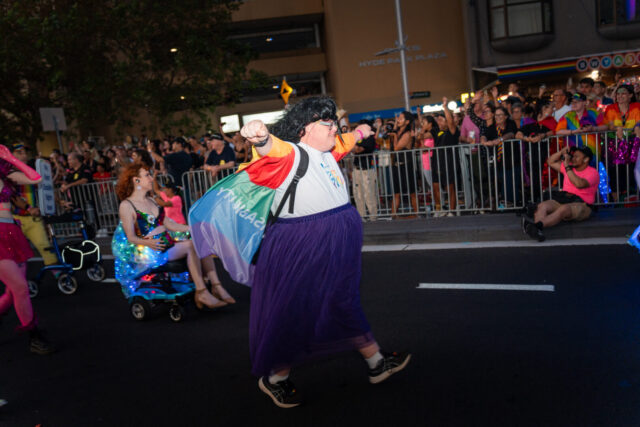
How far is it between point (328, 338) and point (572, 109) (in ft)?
23.1

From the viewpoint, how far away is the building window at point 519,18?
24938 millimetres

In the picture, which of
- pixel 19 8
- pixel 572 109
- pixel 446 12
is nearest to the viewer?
pixel 572 109

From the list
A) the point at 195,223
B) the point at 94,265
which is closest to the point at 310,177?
the point at 195,223

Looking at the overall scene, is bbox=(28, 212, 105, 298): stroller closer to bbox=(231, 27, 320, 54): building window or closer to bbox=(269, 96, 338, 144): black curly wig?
bbox=(269, 96, 338, 144): black curly wig

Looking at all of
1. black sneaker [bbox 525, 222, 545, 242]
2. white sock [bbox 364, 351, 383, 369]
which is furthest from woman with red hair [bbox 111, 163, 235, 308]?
black sneaker [bbox 525, 222, 545, 242]

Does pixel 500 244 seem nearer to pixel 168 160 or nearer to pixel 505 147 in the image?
pixel 505 147

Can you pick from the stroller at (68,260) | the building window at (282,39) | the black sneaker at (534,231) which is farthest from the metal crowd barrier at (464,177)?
the building window at (282,39)

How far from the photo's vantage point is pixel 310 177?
3287 millimetres

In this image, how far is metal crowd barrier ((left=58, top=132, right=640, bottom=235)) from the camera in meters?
7.87

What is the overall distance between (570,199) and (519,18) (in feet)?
69.0

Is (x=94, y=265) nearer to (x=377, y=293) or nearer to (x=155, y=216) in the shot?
(x=155, y=216)

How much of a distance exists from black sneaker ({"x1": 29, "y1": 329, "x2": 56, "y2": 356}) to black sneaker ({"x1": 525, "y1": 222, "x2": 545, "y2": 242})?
18.7 ft

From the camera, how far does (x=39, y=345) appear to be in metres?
4.97

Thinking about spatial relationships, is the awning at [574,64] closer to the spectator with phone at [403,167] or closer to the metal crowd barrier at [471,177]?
the metal crowd barrier at [471,177]
